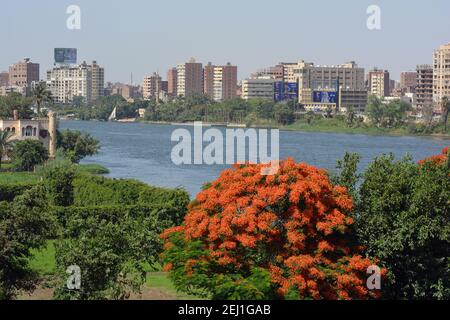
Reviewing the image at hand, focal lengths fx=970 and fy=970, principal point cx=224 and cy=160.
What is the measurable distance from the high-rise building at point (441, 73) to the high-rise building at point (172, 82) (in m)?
69.0

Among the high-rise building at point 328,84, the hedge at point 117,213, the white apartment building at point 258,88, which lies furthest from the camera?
the white apartment building at point 258,88

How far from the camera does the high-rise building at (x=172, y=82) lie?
579 ft

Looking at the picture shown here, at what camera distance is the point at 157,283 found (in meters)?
16.9

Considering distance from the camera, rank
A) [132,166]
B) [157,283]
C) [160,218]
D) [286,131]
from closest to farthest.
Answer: [157,283] → [160,218] → [132,166] → [286,131]

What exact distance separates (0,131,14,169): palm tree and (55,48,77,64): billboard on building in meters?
17.6

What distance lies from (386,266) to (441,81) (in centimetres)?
10039

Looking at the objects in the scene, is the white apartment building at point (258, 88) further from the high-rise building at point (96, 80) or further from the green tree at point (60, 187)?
the green tree at point (60, 187)

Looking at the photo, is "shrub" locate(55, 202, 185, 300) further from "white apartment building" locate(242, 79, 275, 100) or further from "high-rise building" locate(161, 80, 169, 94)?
"high-rise building" locate(161, 80, 169, 94)

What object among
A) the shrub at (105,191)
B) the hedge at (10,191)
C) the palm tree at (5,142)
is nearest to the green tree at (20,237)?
the shrub at (105,191)

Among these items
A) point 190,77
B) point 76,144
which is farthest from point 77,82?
point 76,144

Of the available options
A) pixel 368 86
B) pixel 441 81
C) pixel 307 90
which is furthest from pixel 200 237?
pixel 368 86

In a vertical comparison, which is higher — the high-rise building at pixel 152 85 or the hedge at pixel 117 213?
the high-rise building at pixel 152 85

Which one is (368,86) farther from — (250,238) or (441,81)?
(250,238)

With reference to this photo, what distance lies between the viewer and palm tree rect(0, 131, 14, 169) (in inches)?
1561
